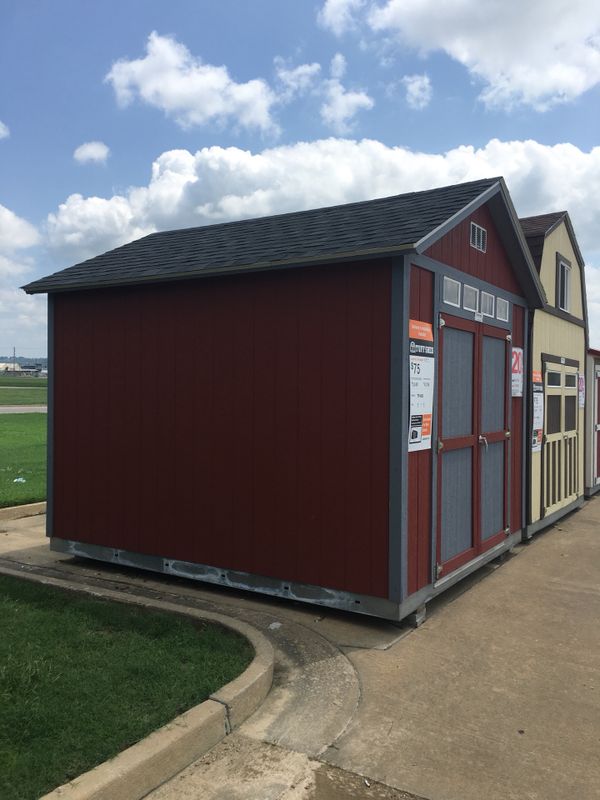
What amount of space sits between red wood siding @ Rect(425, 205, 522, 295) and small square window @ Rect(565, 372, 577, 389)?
9.37ft

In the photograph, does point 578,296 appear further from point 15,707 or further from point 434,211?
point 15,707

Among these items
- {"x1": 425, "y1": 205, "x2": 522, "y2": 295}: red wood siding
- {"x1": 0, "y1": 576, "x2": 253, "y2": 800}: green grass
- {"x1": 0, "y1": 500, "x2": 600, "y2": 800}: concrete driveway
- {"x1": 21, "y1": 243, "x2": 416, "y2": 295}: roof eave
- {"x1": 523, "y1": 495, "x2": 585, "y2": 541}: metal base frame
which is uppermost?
{"x1": 425, "y1": 205, "x2": 522, "y2": 295}: red wood siding

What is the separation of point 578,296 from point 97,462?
7.88 m

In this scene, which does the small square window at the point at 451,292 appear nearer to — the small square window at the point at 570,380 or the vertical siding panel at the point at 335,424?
the vertical siding panel at the point at 335,424

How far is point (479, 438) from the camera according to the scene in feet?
21.5

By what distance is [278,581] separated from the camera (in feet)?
18.3

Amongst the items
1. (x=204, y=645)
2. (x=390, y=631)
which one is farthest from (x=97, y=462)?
(x=390, y=631)

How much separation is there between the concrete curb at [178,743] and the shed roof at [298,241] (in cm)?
296

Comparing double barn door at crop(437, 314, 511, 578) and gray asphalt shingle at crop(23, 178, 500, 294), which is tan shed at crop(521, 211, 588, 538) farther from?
gray asphalt shingle at crop(23, 178, 500, 294)

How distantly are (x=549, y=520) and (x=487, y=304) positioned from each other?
379cm

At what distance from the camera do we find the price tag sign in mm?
5184

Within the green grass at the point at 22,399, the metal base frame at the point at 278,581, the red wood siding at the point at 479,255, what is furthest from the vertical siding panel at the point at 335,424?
the green grass at the point at 22,399

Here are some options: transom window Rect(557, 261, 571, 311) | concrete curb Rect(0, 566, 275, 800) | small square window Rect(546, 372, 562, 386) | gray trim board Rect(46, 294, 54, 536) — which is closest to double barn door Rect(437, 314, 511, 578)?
small square window Rect(546, 372, 562, 386)

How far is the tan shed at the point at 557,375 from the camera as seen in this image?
8.52 m
